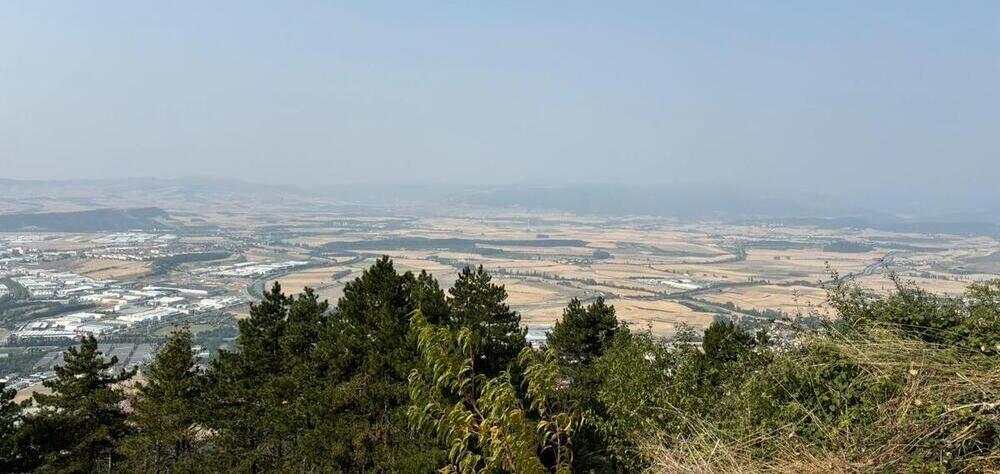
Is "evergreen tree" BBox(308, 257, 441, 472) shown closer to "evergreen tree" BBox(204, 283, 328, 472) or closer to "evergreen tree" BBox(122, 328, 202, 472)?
"evergreen tree" BBox(204, 283, 328, 472)

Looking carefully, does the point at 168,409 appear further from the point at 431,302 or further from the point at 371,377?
the point at 431,302

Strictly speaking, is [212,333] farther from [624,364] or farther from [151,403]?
[624,364]

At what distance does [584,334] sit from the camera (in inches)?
746

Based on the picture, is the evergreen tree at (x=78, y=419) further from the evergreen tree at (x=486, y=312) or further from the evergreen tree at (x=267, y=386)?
the evergreen tree at (x=486, y=312)

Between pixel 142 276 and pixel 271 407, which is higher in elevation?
pixel 271 407

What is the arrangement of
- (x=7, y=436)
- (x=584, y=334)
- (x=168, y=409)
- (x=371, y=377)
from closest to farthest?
1. (x=371, y=377)
2. (x=7, y=436)
3. (x=168, y=409)
4. (x=584, y=334)

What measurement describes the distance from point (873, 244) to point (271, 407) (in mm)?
125808

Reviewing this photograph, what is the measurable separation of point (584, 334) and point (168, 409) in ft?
38.6

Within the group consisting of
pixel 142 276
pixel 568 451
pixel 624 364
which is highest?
pixel 568 451

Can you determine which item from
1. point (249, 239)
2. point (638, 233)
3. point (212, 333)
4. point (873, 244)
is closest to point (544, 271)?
point (212, 333)

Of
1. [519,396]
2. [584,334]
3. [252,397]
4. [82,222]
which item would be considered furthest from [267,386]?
[82,222]

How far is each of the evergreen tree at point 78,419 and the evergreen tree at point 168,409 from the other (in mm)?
576

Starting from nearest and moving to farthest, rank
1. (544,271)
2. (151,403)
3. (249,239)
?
(151,403) → (544,271) → (249,239)

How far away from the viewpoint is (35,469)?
46.2 ft
